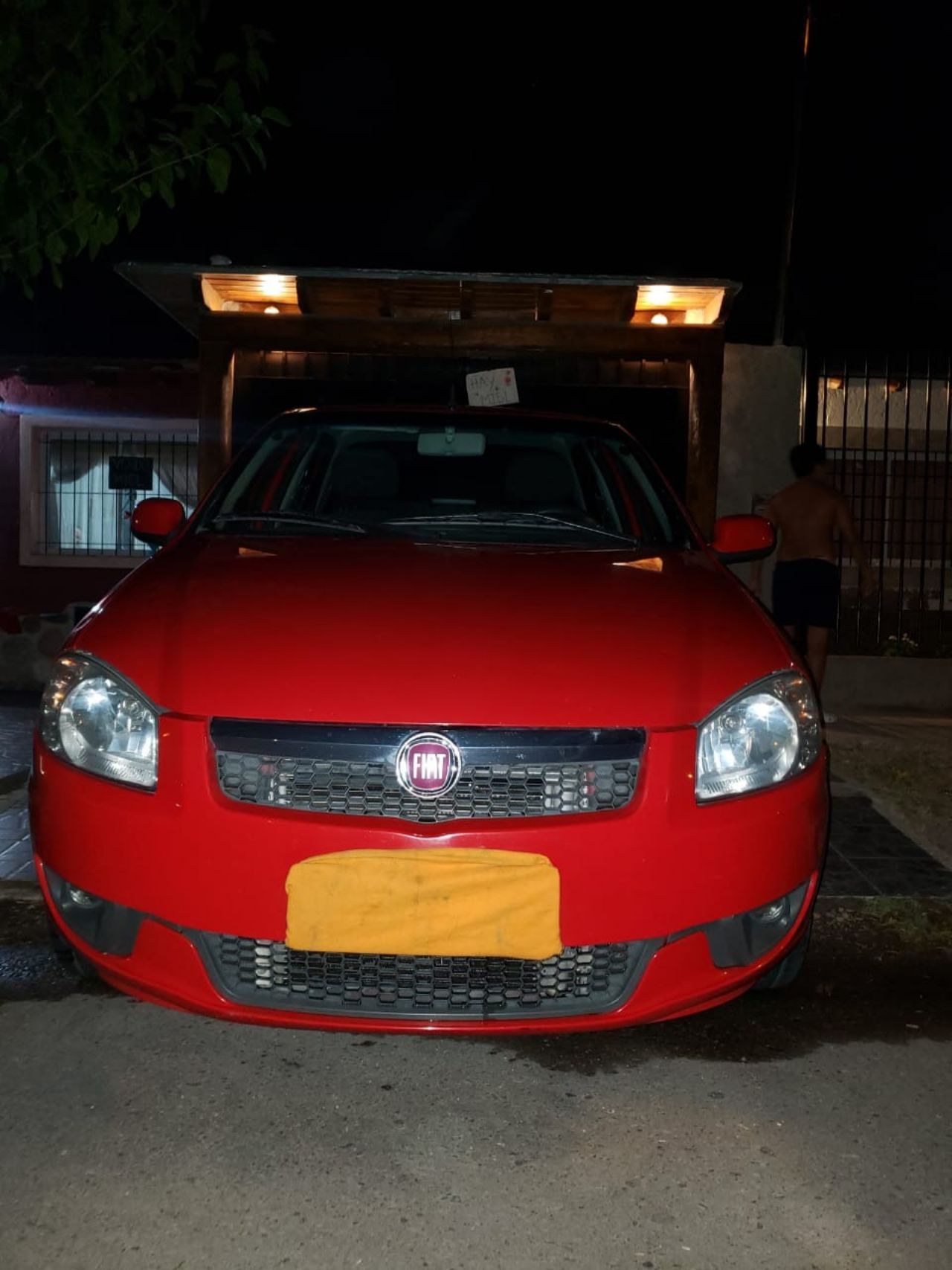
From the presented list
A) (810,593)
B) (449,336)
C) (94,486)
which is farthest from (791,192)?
(94,486)

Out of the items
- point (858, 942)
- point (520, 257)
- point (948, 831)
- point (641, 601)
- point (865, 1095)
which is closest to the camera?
point (865, 1095)

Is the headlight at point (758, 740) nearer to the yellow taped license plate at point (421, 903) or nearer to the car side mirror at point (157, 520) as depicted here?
the yellow taped license plate at point (421, 903)

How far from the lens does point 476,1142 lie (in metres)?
2.38

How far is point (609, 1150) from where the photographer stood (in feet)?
7.76

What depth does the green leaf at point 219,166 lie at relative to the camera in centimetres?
449

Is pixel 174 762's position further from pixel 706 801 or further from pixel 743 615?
pixel 743 615

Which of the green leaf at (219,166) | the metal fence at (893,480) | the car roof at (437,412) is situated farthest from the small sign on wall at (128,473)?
the car roof at (437,412)

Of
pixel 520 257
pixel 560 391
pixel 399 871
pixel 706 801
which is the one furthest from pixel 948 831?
pixel 520 257

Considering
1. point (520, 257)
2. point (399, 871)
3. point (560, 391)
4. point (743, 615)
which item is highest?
point (520, 257)

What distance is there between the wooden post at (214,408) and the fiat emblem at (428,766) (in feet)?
17.7

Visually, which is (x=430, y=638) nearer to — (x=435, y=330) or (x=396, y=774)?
(x=396, y=774)

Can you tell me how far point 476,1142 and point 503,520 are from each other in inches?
72.5

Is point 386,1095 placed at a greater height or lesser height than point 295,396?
lesser

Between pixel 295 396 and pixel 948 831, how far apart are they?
216 inches
